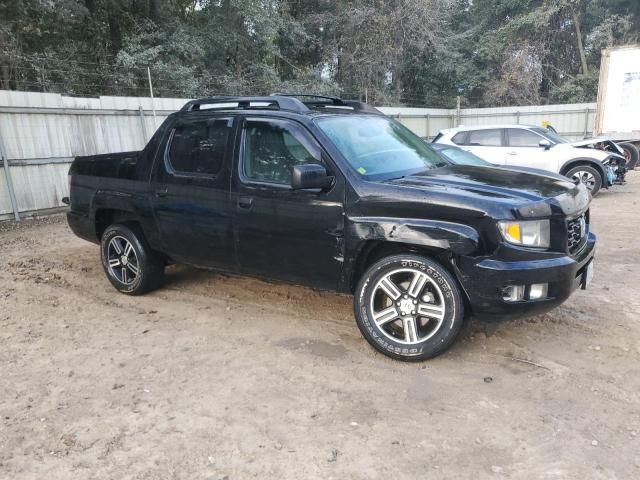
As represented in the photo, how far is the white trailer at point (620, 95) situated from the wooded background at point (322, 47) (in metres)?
7.35

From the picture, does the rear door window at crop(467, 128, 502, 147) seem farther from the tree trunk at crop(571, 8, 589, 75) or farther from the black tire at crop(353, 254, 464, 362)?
the tree trunk at crop(571, 8, 589, 75)

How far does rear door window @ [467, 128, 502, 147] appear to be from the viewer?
11586mm

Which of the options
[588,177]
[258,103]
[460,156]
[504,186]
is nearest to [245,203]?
[258,103]

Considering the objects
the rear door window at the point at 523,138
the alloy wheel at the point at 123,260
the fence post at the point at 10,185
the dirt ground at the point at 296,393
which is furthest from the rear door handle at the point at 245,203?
the rear door window at the point at 523,138

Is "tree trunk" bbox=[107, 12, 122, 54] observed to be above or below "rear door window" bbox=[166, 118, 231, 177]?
above

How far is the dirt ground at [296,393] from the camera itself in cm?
271

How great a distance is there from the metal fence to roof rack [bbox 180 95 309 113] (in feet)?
20.3

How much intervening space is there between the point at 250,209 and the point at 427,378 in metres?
1.92

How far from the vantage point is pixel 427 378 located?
352cm

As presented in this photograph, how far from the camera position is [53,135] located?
998cm

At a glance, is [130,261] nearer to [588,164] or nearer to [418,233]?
[418,233]

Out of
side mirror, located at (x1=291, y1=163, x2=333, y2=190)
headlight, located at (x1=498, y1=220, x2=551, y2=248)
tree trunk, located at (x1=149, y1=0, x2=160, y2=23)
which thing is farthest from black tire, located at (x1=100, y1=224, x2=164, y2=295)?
tree trunk, located at (x1=149, y1=0, x2=160, y2=23)

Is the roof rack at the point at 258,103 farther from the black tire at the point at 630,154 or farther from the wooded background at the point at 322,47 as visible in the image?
the black tire at the point at 630,154

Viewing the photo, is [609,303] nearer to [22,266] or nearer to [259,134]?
[259,134]
